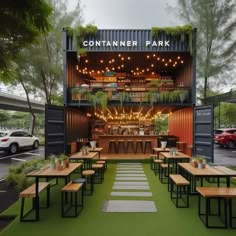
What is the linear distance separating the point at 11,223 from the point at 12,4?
4109 millimetres

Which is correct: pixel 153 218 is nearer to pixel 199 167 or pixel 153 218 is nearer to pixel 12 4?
pixel 199 167

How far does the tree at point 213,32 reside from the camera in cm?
1638

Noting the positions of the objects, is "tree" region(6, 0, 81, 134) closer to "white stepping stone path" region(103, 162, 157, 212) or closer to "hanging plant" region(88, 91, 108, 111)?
"hanging plant" region(88, 91, 108, 111)

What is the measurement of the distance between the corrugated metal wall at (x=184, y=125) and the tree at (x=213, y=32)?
2.39m

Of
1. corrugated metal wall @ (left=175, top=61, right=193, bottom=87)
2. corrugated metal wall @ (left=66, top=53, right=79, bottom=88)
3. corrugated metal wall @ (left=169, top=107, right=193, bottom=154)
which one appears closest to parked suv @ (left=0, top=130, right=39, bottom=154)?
corrugated metal wall @ (left=66, top=53, right=79, bottom=88)

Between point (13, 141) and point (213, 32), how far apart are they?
47.0 ft

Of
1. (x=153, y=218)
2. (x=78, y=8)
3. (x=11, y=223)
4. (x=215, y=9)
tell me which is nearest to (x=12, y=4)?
(x=11, y=223)

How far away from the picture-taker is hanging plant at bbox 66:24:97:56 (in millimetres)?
14547

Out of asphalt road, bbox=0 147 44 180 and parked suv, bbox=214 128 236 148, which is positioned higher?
parked suv, bbox=214 128 236 148

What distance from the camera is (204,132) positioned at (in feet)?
39.0

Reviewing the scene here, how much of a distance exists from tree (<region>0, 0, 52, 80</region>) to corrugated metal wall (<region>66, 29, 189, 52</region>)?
11.7 metres

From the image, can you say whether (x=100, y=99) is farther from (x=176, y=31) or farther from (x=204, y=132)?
(x=204, y=132)

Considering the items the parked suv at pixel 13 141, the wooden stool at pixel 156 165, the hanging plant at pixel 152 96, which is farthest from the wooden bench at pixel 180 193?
the parked suv at pixel 13 141

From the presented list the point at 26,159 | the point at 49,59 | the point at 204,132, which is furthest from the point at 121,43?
the point at 26,159
